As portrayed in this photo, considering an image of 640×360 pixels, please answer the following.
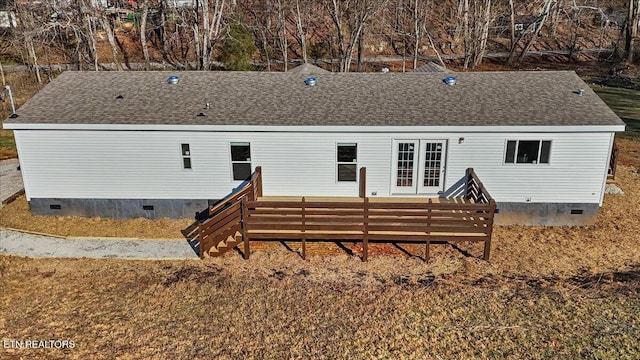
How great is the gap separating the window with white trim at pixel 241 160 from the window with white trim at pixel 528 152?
732 cm

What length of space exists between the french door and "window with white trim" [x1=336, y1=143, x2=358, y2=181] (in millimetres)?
1106

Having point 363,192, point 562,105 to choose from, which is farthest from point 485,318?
point 562,105

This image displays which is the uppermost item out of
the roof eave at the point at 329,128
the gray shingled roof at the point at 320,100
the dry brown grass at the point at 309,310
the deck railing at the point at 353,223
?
the gray shingled roof at the point at 320,100

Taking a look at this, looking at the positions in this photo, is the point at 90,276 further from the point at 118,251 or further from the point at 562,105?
the point at 562,105

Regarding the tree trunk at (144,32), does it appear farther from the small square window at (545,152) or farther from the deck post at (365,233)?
the small square window at (545,152)

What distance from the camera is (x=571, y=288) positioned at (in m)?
10.5

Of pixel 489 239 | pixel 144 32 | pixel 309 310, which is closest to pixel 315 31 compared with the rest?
pixel 144 32

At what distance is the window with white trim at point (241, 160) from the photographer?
13688 millimetres

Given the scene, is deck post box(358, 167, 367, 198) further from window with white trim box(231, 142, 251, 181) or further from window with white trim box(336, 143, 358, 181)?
window with white trim box(231, 142, 251, 181)

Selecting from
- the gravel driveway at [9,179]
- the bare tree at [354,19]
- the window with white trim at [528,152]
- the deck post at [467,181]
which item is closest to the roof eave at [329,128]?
the window with white trim at [528,152]

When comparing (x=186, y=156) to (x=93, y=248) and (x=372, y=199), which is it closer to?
(x=93, y=248)

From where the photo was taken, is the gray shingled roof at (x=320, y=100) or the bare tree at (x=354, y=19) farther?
the bare tree at (x=354, y=19)

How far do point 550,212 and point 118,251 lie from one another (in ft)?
39.7

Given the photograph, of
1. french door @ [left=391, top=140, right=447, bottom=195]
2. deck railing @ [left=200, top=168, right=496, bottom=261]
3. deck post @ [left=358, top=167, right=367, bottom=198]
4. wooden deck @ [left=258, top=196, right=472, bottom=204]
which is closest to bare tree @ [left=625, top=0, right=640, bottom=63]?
french door @ [left=391, top=140, right=447, bottom=195]
